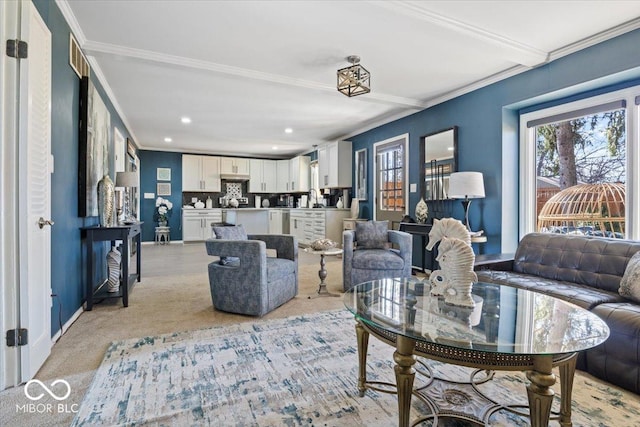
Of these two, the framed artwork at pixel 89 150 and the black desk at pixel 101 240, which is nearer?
the framed artwork at pixel 89 150

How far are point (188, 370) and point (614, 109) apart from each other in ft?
13.1

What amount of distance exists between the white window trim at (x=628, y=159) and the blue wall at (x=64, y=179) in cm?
440

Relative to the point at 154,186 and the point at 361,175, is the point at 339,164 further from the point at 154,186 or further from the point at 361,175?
the point at 154,186

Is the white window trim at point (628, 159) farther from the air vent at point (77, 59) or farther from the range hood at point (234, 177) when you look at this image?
the range hood at point (234, 177)

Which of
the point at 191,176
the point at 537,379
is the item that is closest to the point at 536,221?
the point at 537,379

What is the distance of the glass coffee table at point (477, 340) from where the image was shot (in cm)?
119

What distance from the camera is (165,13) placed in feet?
8.46

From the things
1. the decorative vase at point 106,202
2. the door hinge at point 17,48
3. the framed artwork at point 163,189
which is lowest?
the decorative vase at point 106,202

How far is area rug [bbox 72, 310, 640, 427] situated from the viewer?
153 cm

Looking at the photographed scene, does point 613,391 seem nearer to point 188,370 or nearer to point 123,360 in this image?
point 188,370

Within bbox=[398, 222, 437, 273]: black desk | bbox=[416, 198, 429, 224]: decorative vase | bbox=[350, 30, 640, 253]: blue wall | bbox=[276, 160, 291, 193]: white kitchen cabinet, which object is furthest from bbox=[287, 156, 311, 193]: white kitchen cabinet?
bbox=[416, 198, 429, 224]: decorative vase

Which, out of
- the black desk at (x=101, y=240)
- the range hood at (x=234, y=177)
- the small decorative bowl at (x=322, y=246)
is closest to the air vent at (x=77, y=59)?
the black desk at (x=101, y=240)

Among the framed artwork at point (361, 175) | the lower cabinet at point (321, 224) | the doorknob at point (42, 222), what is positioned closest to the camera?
the doorknob at point (42, 222)

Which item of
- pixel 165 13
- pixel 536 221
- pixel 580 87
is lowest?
pixel 536 221
